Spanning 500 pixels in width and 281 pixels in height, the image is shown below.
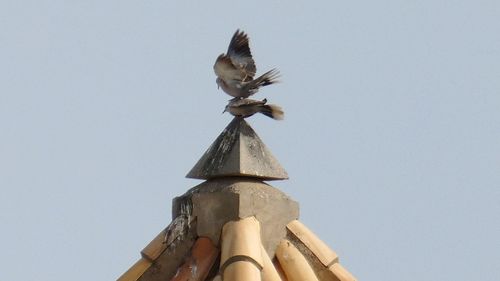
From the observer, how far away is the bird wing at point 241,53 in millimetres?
10648

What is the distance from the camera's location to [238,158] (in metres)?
10.1

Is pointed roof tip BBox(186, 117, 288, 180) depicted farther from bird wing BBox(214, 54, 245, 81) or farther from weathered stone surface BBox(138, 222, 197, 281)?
weathered stone surface BBox(138, 222, 197, 281)

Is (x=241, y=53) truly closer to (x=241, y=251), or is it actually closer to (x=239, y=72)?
(x=239, y=72)

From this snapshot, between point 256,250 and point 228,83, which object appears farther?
point 228,83

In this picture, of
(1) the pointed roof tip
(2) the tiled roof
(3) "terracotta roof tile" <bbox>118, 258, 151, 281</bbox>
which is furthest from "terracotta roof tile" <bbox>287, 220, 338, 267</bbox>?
(3) "terracotta roof tile" <bbox>118, 258, 151, 281</bbox>

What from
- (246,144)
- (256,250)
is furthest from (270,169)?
(256,250)

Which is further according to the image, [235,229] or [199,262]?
[199,262]

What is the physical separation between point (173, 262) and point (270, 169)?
0.92 m

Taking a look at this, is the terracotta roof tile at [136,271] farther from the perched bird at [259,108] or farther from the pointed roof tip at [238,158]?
the perched bird at [259,108]

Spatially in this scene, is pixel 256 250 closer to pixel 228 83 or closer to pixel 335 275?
pixel 335 275

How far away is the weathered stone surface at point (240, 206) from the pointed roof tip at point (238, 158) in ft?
0.22

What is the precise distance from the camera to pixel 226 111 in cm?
1048

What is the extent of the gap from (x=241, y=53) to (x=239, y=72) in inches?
8.3

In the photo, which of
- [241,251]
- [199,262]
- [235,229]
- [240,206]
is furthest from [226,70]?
[241,251]
